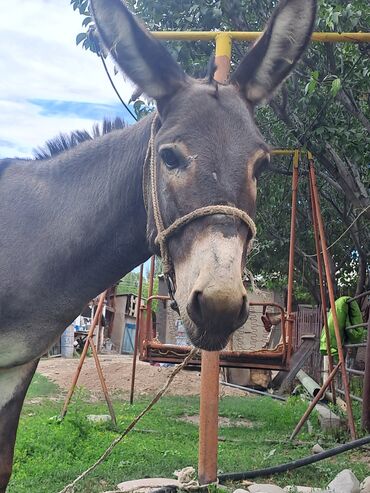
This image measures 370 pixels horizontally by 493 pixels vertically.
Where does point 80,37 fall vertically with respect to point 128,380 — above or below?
above

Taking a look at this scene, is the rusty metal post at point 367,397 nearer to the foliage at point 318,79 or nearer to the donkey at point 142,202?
the foliage at point 318,79

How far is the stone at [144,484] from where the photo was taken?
4836 mm

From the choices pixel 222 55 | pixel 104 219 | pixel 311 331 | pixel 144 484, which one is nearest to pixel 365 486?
pixel 144 484

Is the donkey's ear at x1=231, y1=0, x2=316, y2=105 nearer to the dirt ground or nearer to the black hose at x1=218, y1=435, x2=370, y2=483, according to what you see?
the black hose at x1=218, y1=435, x2=370, y2=483

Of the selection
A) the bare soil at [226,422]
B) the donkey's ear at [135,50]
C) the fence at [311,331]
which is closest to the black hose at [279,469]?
the donkey's ear at [135,50]

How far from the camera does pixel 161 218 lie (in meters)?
2.54

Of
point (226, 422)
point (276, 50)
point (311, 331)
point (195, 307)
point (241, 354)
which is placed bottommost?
point (226, 422)

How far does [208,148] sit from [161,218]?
359 millimetres

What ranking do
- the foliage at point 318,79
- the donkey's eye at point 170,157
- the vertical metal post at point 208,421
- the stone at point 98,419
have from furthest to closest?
the stone at point 98,419 → the foliage at point 318,79 → the vertical metal post at point 208,421 → the donkey's eye at point 170,157

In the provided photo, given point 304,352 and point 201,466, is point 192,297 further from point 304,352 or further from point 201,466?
point 304,352

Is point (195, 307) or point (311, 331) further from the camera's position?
point (311, 331)

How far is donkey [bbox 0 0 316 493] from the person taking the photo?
2234 mm

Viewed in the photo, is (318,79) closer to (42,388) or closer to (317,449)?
(317,449)

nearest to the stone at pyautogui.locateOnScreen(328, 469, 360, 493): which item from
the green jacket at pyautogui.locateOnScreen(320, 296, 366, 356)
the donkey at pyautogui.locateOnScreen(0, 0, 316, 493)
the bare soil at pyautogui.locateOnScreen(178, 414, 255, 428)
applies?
the donkey at pyautogui.locateOnScreen(0, 0, 316, 493)
